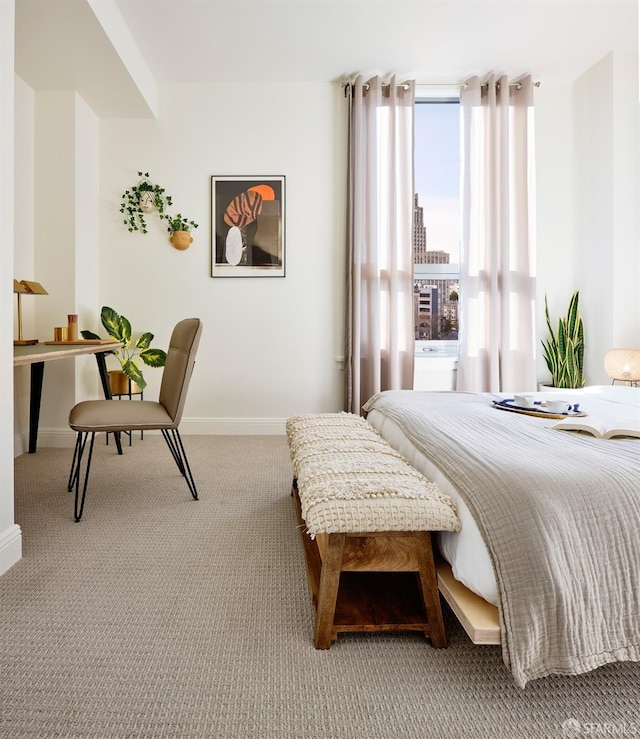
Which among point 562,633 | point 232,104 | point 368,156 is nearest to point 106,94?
point 232,104

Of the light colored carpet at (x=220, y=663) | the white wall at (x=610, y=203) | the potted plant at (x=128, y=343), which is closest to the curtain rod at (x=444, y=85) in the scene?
the white wall at (x=610, y=203)

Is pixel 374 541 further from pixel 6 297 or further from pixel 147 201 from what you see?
pixel 147 201

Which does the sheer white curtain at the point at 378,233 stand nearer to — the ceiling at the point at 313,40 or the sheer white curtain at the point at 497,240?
the ceiling at the point at 313,40

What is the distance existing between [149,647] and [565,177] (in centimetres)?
448

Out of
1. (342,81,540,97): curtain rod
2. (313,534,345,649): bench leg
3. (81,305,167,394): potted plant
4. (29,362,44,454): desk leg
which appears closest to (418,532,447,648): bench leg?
(313,534,345,649): bench leg

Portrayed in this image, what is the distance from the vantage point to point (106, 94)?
3846 millimetres

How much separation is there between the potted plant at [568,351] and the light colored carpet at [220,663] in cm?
292

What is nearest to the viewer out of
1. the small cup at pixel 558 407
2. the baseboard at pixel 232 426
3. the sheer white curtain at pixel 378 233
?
the small cup at pixel 558 407

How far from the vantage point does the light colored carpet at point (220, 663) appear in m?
1.14

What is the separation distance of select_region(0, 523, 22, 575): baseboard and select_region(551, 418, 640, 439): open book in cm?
193

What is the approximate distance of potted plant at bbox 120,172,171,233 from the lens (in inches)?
167

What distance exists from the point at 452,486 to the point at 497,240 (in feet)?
10.7

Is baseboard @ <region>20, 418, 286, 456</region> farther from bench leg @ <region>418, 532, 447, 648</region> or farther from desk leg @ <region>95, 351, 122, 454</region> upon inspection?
bench leg @ <region>418, 532, 447, 648</region>

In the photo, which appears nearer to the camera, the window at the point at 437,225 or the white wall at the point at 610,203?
the white wall at the point at 610,203
